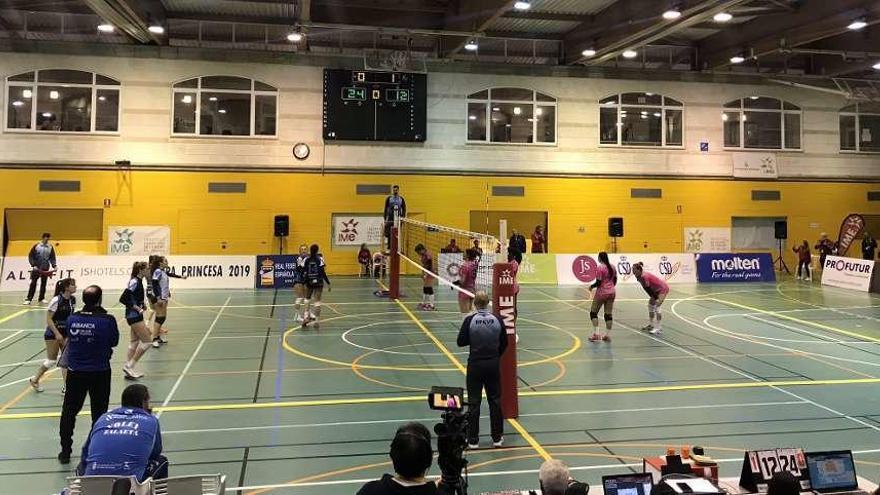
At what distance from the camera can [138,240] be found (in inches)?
1086

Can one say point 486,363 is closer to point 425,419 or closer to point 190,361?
point 425,419

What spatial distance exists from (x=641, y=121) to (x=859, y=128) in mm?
12554

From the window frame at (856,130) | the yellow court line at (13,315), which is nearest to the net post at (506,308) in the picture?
the yellow court line at (13,315)

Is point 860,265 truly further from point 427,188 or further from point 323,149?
point 323,149

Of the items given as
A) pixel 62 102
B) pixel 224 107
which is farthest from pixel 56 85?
pixel 224 107

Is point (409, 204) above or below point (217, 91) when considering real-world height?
below

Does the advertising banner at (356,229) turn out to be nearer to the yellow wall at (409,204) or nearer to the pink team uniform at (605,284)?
the yellow wall at (409,204)

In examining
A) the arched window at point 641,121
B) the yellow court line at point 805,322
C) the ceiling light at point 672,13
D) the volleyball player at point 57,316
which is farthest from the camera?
the arched window at point 641,121

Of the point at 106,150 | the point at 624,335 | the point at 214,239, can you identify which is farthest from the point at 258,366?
the point at 106,150

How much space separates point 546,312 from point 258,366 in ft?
32.8

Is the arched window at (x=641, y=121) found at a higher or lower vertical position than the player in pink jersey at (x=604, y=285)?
higher

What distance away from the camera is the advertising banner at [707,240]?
32.0m

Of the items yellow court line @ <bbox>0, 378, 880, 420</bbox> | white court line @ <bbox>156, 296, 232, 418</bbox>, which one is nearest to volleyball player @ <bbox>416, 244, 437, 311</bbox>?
white court line @ <bbox>156, 296, 232, 418</bbox>

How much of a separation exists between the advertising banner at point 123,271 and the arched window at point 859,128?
31.5 metres
